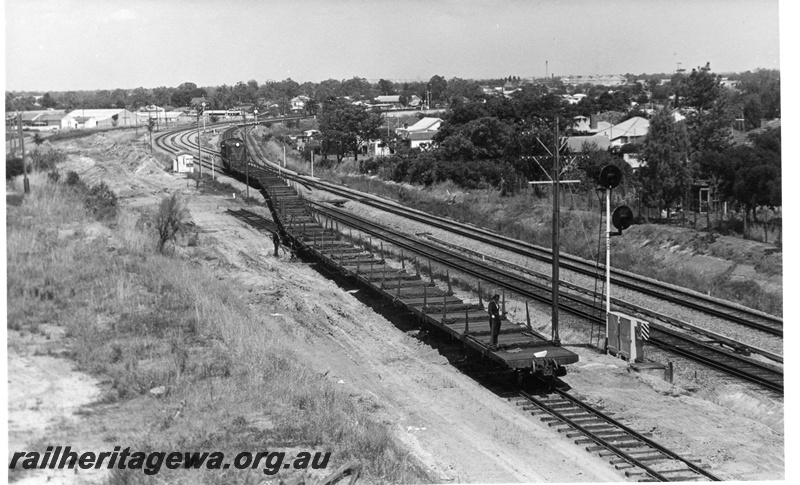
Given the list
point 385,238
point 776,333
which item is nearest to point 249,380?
point 776,333

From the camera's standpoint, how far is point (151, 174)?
5725 centimetres

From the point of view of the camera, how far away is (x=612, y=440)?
13.7m

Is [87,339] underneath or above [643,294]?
above

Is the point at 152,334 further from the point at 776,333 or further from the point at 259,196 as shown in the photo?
the point at 259,196

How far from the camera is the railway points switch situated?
18.4m

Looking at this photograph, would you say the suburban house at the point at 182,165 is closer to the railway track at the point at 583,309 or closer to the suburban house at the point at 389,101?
the railway track at the point at 583,309

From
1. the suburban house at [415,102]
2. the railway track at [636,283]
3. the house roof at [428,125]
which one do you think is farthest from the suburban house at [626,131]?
the suburban house at [415,102]

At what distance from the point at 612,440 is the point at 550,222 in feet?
85.2

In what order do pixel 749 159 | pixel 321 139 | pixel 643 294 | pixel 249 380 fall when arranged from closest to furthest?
1. pixel 249 380
2. pixel 643 294
3. pixel 749 159
4. pixel 321 139

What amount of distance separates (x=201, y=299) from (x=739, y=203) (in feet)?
91.5

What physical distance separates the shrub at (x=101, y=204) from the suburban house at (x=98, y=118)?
168ft

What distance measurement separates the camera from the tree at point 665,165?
4053 centimetres

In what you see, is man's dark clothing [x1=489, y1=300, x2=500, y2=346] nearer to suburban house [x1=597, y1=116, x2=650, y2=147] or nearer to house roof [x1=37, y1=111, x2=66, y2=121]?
house roof [x1=37, y1=111, x2=66, y2=121]

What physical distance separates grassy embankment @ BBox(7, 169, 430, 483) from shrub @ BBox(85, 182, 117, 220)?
4654mm
